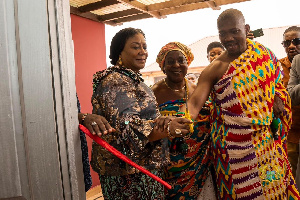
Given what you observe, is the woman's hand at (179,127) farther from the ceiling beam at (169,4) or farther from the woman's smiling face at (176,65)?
the ceiling beam at (169,4)

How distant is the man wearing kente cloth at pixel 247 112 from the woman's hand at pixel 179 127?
1.98 ft

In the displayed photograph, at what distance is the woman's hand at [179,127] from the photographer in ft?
4.27

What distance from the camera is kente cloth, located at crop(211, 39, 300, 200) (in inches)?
75.7

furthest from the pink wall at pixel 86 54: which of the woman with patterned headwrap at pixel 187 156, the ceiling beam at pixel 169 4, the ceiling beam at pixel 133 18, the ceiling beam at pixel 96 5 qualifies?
the woman with patterned headwrap at pixel 187 156

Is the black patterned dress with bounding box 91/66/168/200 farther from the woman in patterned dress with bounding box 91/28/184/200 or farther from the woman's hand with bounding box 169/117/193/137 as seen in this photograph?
the woman's hand with bounding box 169/117/193/137

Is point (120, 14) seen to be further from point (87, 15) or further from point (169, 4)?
point (169, 4)

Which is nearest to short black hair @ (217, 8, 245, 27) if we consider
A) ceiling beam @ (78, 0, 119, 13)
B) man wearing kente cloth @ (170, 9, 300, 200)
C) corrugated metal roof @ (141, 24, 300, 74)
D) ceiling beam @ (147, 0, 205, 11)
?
man wearing kente cloth @ (170, 9, 300, 200)

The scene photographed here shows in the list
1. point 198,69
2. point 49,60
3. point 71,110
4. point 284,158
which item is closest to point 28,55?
point 49,60

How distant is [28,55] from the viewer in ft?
3.08

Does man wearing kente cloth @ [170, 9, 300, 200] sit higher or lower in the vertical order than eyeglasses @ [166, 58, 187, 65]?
lower

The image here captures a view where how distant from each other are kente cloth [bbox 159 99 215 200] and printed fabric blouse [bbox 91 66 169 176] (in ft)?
2.23

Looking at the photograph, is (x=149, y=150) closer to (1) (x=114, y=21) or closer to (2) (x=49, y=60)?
(2) (x=49, y=60)

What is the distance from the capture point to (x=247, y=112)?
1916 millimetres

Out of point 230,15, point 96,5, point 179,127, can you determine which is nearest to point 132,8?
point 96,5
